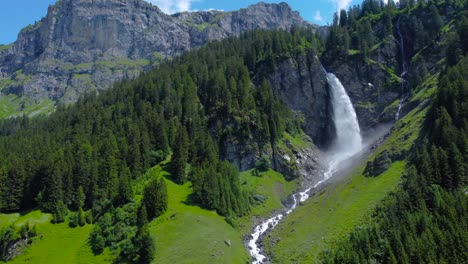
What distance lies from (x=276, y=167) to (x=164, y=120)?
40.4m

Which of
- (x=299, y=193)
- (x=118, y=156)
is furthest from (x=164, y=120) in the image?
(x=299, y=193)

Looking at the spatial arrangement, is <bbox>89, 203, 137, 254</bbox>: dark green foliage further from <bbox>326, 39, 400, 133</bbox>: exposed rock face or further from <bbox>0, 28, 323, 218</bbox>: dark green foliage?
<bbox>326, 39, 400, 133</bbox>: exposed rock face

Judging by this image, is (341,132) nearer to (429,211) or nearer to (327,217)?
(327,217)

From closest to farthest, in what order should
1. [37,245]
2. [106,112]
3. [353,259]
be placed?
[353,259]
[37,245]
[106,112]

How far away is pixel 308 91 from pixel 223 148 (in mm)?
53479

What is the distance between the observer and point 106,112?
153 meters

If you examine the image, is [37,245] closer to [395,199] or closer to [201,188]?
[201,188]

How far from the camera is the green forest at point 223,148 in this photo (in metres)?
79.0

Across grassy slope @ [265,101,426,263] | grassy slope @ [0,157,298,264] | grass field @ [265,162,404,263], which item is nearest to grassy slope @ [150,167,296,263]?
grassy slope @ [0,157,298,264]

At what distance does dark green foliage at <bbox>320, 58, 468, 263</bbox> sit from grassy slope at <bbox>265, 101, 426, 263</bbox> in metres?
4.77

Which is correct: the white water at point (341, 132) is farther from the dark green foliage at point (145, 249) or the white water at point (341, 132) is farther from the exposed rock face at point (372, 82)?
the dark green foliage at point (145, 249)

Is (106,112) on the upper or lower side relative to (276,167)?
upper

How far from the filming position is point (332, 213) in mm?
98562

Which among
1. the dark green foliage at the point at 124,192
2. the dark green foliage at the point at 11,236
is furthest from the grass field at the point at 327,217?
the dark green foliage at the point at 11,236
